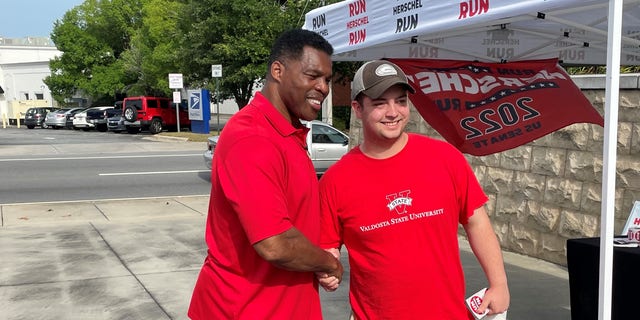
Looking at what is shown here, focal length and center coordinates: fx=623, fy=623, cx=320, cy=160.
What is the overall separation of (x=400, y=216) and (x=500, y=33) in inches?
125

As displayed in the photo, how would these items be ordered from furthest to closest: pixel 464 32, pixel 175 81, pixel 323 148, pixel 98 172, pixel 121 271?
1. pixel 175 81
2. pixel 98 172
3. pixel 323 148
4. pixel 121 271
5. pixel 464 32

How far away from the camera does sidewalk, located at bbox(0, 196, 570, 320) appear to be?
5.54 m

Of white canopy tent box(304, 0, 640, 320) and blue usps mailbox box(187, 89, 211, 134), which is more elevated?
white canopy tent box(304, 0, 640, 320)

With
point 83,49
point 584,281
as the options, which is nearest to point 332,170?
point 584,281

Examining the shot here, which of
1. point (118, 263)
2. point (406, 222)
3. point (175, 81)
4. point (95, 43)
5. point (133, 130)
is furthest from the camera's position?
point (95, 43)

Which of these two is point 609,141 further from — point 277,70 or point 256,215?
point 256,215

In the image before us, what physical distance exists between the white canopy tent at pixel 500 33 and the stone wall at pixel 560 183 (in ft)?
2.78

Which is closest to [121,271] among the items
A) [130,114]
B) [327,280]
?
[327,280]

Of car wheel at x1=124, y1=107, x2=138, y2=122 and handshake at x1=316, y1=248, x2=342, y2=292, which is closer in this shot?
handshake at x1=316, y1=248, x2=342, y2=292

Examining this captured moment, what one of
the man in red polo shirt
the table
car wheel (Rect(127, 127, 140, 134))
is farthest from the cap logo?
car wheel (Rect(127, 127, 140, 134))

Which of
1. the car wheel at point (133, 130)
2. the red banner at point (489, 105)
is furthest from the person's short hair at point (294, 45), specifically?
the car wheel at point (133, 130)

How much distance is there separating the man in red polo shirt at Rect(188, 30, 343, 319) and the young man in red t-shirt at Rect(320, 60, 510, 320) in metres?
0.23

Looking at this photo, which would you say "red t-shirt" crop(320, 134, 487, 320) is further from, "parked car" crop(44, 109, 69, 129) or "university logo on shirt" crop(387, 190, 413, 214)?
"parked car" crop(44, 109, 69, 129)

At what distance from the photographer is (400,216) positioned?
8.11 ft
